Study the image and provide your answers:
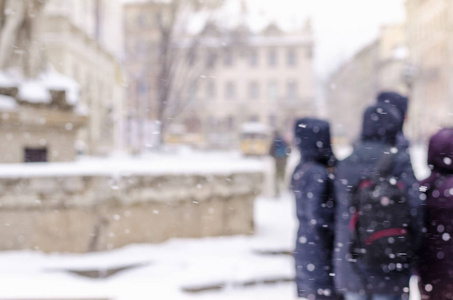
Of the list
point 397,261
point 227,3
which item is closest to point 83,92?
point 227,3

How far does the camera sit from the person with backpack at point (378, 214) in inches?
124

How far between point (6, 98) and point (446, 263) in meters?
5.41

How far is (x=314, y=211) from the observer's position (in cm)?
365

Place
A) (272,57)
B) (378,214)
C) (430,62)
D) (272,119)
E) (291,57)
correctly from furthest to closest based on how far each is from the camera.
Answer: (272,57) → (291,57) → (272,119) → (430,62) → (378,214)

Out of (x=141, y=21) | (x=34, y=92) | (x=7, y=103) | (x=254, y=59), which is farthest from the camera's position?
(x=254, y=59)

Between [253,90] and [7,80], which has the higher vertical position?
[253,90]

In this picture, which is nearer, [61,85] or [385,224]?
[385,224]

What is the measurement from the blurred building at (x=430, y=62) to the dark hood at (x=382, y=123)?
3871cm

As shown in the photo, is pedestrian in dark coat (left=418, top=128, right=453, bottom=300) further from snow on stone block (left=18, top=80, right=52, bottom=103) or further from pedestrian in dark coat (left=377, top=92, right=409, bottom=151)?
snow on stone block (left=18, top=80, right=52, bottom=103)

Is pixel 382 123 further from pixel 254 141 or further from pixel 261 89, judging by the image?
pixel 261 89

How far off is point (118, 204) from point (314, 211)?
3002 millimetres

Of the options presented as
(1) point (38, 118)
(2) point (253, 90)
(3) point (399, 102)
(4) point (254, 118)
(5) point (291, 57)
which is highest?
(5) point (291, 57)

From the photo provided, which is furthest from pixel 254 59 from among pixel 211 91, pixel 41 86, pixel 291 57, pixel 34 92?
pixel 34 92

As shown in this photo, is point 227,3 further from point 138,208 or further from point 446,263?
point 446,263
